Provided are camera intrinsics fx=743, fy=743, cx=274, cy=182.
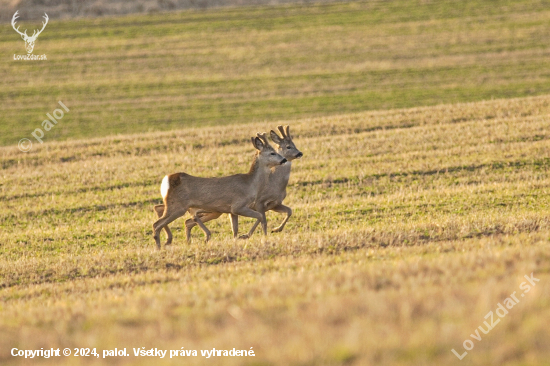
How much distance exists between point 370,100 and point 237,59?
1433 centimetres

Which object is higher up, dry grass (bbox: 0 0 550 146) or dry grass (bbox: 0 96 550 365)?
dry grass (bbox: 0 0 550 146)

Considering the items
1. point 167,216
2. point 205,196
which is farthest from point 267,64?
point 167,216

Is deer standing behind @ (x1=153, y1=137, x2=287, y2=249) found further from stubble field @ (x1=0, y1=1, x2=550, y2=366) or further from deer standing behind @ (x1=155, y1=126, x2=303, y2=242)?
stubble field @ (x1=0, y1=1, x2=550, y2=366)

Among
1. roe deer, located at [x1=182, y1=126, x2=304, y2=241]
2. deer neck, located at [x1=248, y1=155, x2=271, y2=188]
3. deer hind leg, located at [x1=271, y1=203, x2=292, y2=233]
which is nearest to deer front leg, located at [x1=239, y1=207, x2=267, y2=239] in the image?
roe deer, located at [x1=182, y1=126, x2=304, y2=241]

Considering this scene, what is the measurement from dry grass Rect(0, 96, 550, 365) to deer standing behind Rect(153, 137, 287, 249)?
74 centimetres

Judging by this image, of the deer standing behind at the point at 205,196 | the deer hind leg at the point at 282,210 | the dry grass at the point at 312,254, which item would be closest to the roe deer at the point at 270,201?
the deer hind leg at the point at 282,210

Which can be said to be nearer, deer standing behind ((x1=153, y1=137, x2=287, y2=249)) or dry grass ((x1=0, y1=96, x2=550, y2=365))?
dry grass ((x1=0, y1=96, x2=550, y2=365))

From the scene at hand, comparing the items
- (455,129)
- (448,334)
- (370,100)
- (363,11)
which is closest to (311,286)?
(448,334)

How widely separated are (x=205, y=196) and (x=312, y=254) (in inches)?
115

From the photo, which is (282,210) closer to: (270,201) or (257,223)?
(270,201)

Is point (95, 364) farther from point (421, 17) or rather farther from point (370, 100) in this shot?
point (421, 17)

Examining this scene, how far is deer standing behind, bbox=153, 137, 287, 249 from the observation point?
12.6m

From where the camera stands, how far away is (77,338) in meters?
6.30

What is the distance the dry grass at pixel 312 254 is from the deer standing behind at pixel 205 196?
0.74 meters
